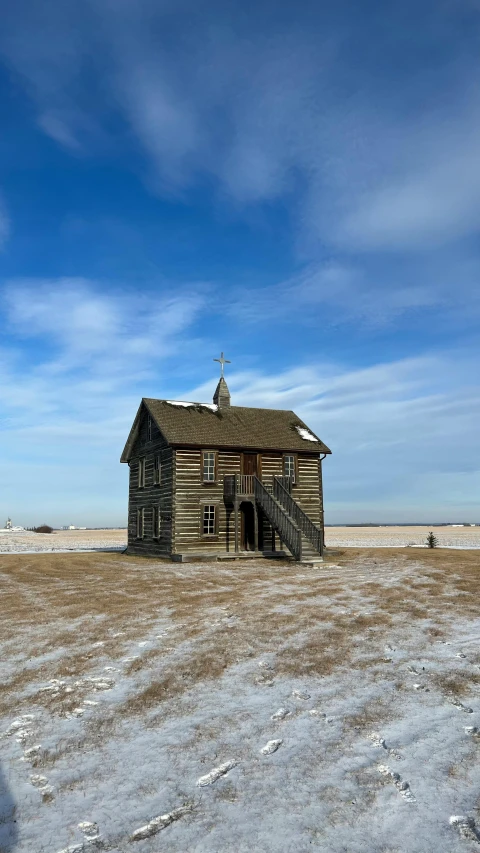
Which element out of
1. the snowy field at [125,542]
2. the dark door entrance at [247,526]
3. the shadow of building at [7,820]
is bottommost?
the shadow of building at [7,820]

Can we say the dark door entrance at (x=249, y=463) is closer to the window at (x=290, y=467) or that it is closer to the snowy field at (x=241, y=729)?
the window at (x=290, y=467)

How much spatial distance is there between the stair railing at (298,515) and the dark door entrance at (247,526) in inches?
69.2

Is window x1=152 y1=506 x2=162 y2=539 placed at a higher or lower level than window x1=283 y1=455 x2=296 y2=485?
lower

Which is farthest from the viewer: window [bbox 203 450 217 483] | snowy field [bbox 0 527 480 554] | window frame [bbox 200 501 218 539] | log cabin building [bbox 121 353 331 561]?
snowy field [bbox 0 527 480 554]

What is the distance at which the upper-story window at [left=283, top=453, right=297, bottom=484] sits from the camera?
30859mm

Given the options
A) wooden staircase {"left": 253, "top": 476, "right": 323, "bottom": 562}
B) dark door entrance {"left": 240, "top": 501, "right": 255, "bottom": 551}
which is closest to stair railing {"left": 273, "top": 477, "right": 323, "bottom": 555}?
wooden staircase {"left": 253, "top": 476, "right": 323, "bottom": 562}

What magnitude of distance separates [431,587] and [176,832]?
43.7ft

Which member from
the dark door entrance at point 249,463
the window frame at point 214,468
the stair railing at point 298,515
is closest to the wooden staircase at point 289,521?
the stair railing at point 298,515

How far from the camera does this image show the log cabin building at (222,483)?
2769cm

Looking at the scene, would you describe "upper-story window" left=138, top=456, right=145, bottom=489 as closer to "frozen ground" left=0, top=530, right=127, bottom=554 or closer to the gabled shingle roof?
the gabled shingle roof

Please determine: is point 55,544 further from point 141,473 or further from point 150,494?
point 150,494

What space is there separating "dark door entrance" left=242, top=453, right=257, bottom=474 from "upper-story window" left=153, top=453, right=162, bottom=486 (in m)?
4.42

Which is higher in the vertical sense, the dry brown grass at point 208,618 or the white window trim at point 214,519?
the white window trim at point 214,519

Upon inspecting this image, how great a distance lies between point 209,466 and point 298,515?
519 centimetres
